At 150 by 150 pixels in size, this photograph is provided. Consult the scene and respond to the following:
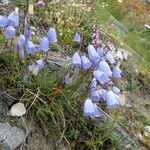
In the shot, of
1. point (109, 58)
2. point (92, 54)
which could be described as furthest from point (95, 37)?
point (92, 54)

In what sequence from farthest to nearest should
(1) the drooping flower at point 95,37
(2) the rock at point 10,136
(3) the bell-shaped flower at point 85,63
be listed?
(1) the drooping flower at point 95,37
(3) the bell-shaped flower at point 85,63
(2) the rock at point 10,136

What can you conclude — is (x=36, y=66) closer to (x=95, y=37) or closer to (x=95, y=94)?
(x=95, y=94)

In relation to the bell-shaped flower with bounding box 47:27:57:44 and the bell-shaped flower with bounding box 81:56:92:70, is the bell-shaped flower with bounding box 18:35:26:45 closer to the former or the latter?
the bell-shaped flower with bounding box 47:27:57:44

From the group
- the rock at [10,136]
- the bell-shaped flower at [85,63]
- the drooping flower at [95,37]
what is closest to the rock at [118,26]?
the drooping flower at [95,37]

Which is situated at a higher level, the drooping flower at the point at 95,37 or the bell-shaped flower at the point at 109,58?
the bell-shaped flower at the point at 109,58

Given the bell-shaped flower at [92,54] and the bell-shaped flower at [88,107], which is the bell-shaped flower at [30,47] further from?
the bell-shaped flower at [88,107]

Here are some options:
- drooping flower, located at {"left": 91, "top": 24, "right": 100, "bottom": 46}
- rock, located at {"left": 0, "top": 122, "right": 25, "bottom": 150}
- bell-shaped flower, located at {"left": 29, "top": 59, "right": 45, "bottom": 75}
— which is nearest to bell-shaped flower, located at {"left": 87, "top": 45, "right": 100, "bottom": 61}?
bell-shaped flower, located at {"left": 29, "top": 59, "right": 45, "bottom": 75}
